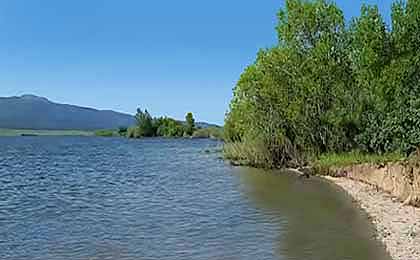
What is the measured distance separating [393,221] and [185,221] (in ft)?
24.1

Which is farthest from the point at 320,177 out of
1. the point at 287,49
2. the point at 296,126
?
the point at 287,49

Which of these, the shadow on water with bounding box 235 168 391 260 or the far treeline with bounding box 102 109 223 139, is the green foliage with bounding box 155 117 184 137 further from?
the shadow on water with bounding box 235 168 391 260

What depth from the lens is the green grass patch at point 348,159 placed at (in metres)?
26.8

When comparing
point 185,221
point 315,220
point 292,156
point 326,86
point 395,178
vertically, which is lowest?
point 185,221

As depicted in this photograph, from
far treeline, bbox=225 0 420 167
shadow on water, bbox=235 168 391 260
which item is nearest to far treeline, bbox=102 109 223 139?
far treeline, bbox=225 0 420 167

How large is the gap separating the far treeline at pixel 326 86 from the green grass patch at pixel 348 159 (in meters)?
0.77

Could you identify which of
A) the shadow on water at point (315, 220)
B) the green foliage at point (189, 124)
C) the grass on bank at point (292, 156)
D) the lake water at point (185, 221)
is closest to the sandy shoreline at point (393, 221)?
the shadow on water at point (315, 220)

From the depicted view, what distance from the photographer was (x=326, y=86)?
38.7 metres

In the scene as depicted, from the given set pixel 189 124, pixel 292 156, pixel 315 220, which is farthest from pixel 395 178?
pixel 189 124

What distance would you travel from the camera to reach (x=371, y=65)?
3061cm

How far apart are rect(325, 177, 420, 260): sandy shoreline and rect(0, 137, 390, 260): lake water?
0.41 metres

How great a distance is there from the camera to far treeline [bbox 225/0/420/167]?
29.6m

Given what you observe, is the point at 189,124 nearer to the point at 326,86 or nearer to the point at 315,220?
the point at 326,86

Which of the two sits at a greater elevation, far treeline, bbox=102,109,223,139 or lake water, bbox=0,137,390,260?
far treeline, bbox=102,109,223,139
